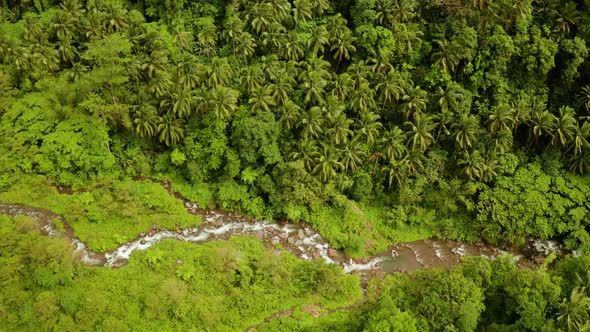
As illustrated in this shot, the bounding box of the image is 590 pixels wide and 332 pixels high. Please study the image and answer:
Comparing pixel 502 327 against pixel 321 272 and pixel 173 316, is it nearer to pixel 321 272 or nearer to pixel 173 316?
pixel 321 272

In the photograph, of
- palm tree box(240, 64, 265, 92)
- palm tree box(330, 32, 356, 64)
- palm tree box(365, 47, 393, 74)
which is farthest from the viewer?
palm tree box(330, 32, 356, 64)

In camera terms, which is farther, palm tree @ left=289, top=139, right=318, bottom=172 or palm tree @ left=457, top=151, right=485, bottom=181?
palm tree @ left=457, top=151, right=485, bottom=181

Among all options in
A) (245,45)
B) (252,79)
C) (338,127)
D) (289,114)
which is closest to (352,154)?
(338,127)

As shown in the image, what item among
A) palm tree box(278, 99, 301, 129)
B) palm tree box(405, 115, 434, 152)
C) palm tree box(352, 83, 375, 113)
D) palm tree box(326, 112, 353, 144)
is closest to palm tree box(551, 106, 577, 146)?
palm tree box(405, 115, 434, 152)

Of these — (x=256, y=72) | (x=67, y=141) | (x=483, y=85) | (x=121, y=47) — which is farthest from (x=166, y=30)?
(x=483, y=85)

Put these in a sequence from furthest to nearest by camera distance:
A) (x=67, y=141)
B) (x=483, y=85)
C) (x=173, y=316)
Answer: (x=483, y=85) → (x=67, y=141) → (x=173, y=316)

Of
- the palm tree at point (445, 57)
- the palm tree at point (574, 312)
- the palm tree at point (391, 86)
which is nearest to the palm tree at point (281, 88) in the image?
the palm tree at point (391, 86)

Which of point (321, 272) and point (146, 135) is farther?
point (146, 135)

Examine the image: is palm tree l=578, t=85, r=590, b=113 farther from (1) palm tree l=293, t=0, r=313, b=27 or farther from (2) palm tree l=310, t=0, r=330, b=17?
(1) palm tree l=293, t=0, r=313, b=27
